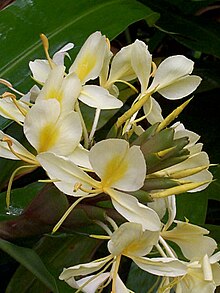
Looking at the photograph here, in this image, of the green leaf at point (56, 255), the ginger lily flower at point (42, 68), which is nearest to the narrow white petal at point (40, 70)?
the ginger lily flower at point (42, 68)

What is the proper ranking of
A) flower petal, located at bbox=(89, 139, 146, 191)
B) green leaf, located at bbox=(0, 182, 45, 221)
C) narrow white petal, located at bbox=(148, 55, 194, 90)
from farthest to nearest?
green leaf, located at bbox=(0, 182, 45, 221)
narrow white petal, located at bbox=(148, 55, 194, 90)
flower petal, located at bbox=(89, 139, 146, 191)

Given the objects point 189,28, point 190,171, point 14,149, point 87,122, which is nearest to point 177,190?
point 190,171

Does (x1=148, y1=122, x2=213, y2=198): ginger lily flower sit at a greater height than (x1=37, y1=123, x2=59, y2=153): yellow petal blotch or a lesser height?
lesser

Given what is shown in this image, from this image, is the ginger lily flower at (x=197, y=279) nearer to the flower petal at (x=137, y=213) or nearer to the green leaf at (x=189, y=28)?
the flower petal at (x=137, y=213)

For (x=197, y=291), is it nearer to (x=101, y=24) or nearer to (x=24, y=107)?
(x=24, y=107)

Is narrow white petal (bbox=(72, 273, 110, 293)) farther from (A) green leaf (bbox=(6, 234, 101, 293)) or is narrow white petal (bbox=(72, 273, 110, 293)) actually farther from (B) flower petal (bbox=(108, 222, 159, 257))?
(A) green leaf (bbox=(6, 234, 101, 293))

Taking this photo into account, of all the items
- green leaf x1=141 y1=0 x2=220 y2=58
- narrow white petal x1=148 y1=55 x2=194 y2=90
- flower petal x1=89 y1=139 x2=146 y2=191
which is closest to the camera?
flower petal x1=89 y1=139 x2=146 y2=191

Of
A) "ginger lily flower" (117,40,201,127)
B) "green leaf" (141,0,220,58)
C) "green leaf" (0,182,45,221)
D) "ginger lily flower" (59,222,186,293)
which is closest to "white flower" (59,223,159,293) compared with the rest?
"ginger lily flower" (59,222,186,293)

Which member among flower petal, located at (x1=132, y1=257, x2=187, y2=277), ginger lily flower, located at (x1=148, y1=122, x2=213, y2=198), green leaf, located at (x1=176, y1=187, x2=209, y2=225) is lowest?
green leaf, located at (x1=176, y1=187, x2=209, y2=225)
